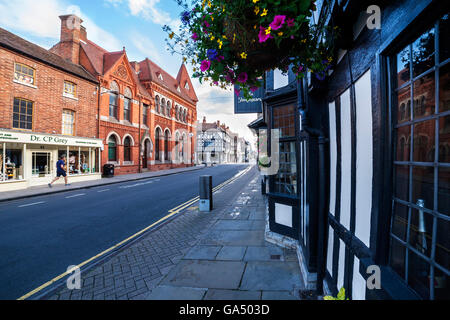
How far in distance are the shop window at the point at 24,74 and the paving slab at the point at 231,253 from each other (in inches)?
677

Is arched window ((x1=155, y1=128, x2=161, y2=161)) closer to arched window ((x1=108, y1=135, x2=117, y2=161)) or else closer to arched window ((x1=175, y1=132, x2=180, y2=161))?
arched window ((x1=175, y1=132, x2=180, y2=161))

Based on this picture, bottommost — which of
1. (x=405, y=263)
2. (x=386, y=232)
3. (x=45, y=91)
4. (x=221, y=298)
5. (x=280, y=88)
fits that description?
(x=221, y=298)

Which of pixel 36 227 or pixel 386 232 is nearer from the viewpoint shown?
pixel 386 232

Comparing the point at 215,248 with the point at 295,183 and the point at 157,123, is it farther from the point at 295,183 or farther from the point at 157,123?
the point at 157,123

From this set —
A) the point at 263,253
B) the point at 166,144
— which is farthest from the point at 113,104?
the point at 263,253

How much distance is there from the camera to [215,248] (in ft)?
15.6

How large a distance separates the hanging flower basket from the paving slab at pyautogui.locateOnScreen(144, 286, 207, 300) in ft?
9.42

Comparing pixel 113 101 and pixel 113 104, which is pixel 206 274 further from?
pixel 113 101

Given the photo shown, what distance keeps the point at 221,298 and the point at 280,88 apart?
4.15 m

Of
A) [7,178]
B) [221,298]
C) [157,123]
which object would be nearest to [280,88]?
[221,298]

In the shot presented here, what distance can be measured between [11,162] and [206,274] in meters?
16.3

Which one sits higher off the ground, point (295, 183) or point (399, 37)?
point (399, 37)

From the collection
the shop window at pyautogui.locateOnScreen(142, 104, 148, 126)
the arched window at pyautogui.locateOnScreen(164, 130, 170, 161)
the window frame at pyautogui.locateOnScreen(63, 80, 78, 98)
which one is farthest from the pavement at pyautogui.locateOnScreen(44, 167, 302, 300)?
the arched window at pyautogui.locateOnScreen(164, 130, 170, 161)

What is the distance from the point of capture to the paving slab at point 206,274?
11.1ft
